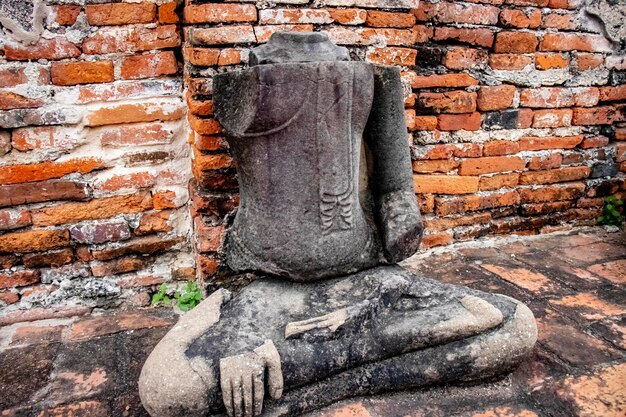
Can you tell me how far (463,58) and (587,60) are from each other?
0.88 m

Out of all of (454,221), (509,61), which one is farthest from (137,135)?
(509,61)

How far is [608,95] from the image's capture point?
9.98ft

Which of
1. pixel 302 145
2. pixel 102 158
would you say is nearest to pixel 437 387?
pixel 302 145

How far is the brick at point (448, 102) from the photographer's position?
2.62 m

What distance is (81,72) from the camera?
2.09m

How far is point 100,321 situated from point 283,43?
58.9 inches

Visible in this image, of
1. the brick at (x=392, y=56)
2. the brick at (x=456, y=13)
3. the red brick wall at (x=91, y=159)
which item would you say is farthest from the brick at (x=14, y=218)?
the brick at (x=456, y=13)

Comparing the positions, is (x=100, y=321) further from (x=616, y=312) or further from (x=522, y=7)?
(x=522, y=7)

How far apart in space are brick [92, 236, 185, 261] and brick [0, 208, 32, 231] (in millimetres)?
315

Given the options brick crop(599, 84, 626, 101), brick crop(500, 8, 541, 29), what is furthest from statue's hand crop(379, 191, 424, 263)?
brick crop(599, 84, 626, 101)

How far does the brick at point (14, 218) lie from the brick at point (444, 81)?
1957mm

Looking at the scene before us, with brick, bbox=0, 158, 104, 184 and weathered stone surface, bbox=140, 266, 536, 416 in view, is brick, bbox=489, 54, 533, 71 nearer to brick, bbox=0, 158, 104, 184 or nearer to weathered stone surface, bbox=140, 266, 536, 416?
weathered stone surface, bbox=140, 266, 536, 416

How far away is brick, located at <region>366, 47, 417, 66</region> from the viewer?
225cm

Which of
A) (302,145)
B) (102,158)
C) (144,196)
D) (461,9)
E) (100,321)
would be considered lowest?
(100,321)
